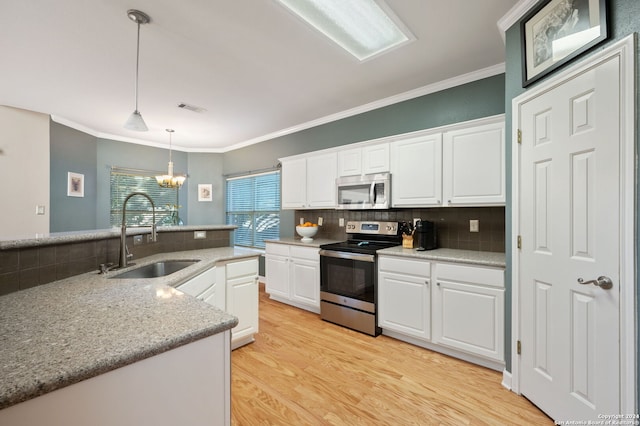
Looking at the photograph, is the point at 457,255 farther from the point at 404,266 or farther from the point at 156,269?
the point at 156,269

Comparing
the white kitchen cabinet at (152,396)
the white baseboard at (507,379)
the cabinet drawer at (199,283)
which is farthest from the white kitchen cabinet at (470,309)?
the white kitchen cabinet at (152,396)

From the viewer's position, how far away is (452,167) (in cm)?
264

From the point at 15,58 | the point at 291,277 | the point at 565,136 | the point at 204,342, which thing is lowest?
the point at 291,277

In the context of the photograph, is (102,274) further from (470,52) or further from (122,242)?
(470,52)

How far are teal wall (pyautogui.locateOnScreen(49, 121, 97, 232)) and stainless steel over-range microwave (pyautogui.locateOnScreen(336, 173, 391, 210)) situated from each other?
4.04m

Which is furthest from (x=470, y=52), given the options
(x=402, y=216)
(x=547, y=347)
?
(x=547, y=347)

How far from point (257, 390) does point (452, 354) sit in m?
1.67

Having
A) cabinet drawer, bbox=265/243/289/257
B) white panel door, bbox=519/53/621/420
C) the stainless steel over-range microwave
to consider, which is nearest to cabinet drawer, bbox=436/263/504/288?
white panel door, bbox=519/53/621/420

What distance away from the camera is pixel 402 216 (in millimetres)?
3322

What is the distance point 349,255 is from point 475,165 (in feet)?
4.84

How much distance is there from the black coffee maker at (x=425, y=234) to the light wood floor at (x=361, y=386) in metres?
0.97

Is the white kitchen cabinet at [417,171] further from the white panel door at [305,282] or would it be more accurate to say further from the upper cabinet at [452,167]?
the white panel door at [305,282]

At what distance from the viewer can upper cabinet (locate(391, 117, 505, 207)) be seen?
2.42 meters

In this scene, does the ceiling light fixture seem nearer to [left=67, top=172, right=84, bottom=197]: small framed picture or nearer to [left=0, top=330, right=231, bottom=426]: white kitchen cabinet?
[left=0, top=330, right=231, bottom=426]: white kitchen cabinet
